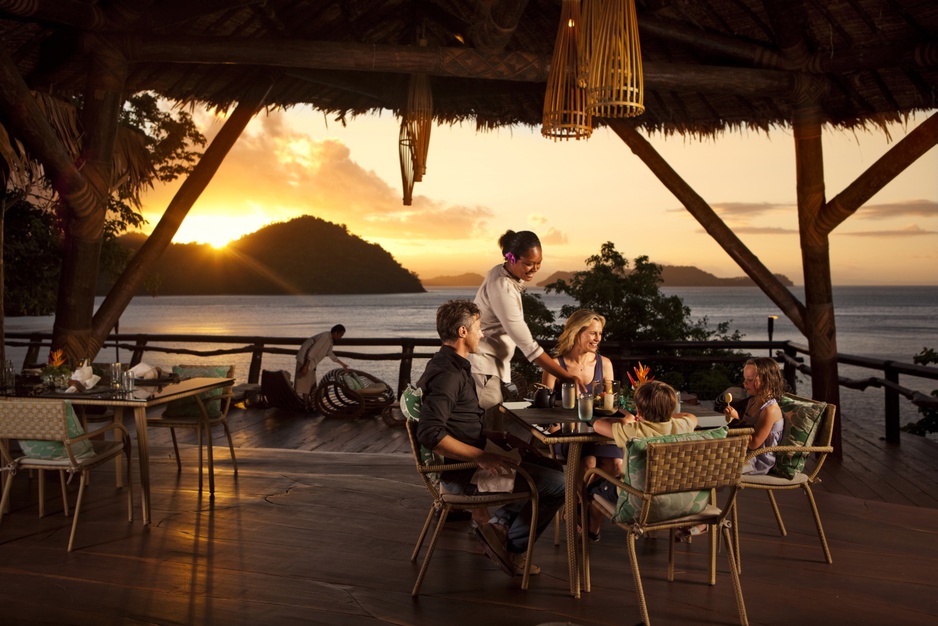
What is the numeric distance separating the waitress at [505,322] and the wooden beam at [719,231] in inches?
93.4

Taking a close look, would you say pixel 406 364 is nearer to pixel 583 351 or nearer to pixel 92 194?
pixel 92 194

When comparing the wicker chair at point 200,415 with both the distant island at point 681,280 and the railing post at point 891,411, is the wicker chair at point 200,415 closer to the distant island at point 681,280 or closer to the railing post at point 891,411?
the railing post at point 891,411

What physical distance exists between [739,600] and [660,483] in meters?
0.59

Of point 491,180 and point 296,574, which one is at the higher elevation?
point 491,180

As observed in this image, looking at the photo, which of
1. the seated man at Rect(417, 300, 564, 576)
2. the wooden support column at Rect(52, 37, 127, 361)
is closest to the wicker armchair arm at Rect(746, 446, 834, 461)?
the seated man at Rect(417, 300, 564, 576)

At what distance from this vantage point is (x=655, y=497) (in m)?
2.95

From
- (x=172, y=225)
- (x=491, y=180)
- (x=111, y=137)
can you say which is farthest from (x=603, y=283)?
(x=491, y=180)

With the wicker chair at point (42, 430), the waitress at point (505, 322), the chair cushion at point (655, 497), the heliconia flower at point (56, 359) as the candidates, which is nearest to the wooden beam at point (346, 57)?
the waitress at point (505, 322)

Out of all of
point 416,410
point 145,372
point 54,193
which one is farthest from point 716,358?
point 54,193

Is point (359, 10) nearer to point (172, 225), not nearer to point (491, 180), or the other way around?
point (172, 225)

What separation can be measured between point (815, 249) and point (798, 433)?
2.47m

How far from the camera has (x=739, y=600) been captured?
296 cm

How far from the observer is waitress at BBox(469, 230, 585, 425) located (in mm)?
3979

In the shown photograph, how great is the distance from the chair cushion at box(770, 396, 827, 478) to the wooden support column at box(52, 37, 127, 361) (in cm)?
411
